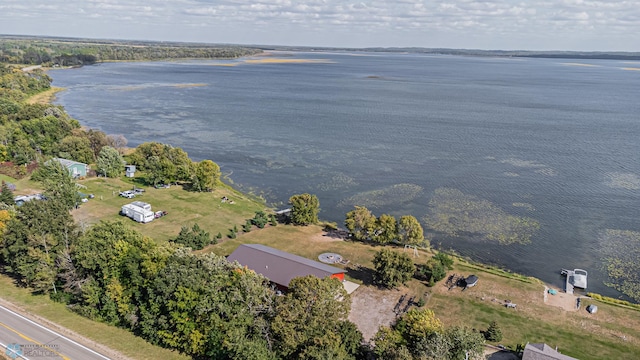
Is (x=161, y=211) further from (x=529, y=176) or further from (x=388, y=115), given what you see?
(x=388, y=115)

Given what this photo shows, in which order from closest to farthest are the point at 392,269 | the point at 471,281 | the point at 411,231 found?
the point at 392,269 < the point at 471,281 < the point at 411,231

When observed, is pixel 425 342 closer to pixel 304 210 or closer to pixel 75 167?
pixel 304 210

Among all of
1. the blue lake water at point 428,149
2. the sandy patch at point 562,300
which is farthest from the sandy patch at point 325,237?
the sandy patch at point 562,300

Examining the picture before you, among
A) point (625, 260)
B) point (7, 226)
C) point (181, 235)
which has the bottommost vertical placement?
Answer: point (625, 260)

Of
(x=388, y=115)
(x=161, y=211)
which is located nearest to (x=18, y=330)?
(x=161, y=211)

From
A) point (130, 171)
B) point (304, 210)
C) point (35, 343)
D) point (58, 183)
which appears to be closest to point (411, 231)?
point (304, 210)

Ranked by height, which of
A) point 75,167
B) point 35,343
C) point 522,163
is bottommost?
point 522,163

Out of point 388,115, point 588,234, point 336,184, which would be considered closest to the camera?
point 588,234
